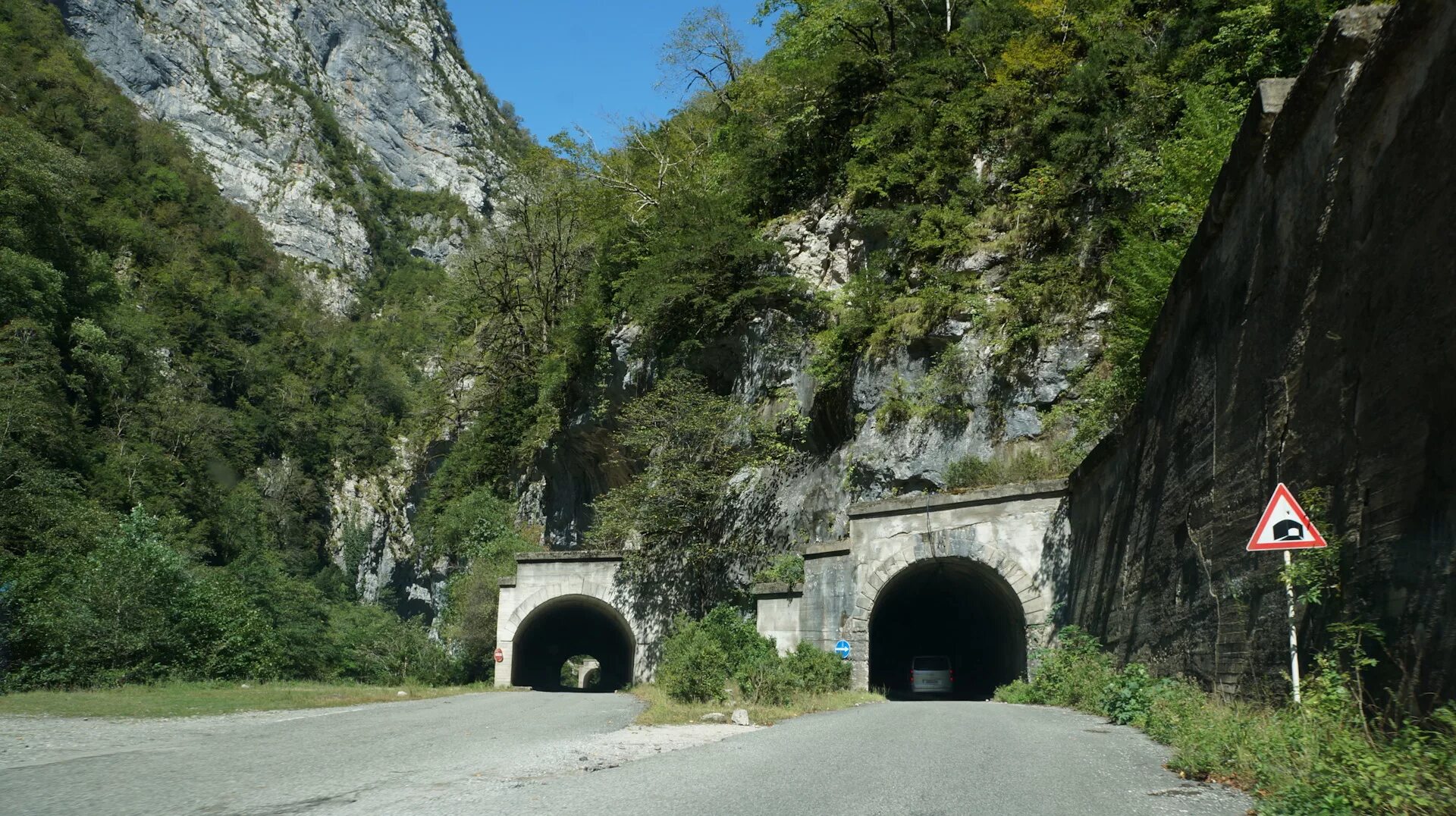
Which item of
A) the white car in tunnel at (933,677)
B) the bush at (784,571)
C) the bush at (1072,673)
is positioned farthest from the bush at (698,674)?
the white car in tunnel at (933,677)

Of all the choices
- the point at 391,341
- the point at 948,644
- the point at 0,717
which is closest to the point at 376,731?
the point at 0,717

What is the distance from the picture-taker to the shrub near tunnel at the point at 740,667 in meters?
16.5

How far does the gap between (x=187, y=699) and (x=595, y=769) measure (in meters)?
12.2

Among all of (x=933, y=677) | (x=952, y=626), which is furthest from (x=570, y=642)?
(x=933, y=677)

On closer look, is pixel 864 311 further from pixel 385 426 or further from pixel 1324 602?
pixel 385 426

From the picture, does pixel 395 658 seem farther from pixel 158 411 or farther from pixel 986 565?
pixel 158 411

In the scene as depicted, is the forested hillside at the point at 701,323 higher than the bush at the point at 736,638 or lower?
higher

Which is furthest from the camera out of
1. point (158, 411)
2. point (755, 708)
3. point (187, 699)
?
point (158, 411)

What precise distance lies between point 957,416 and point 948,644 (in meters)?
12.0

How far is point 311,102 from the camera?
111m

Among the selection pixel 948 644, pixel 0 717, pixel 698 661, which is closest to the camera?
pixel 0 717

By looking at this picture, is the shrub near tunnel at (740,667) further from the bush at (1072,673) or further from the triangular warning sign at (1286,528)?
the triangular warning sign at (1286,528)

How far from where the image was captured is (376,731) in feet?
39.3

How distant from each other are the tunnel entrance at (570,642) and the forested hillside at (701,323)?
6.29ft
